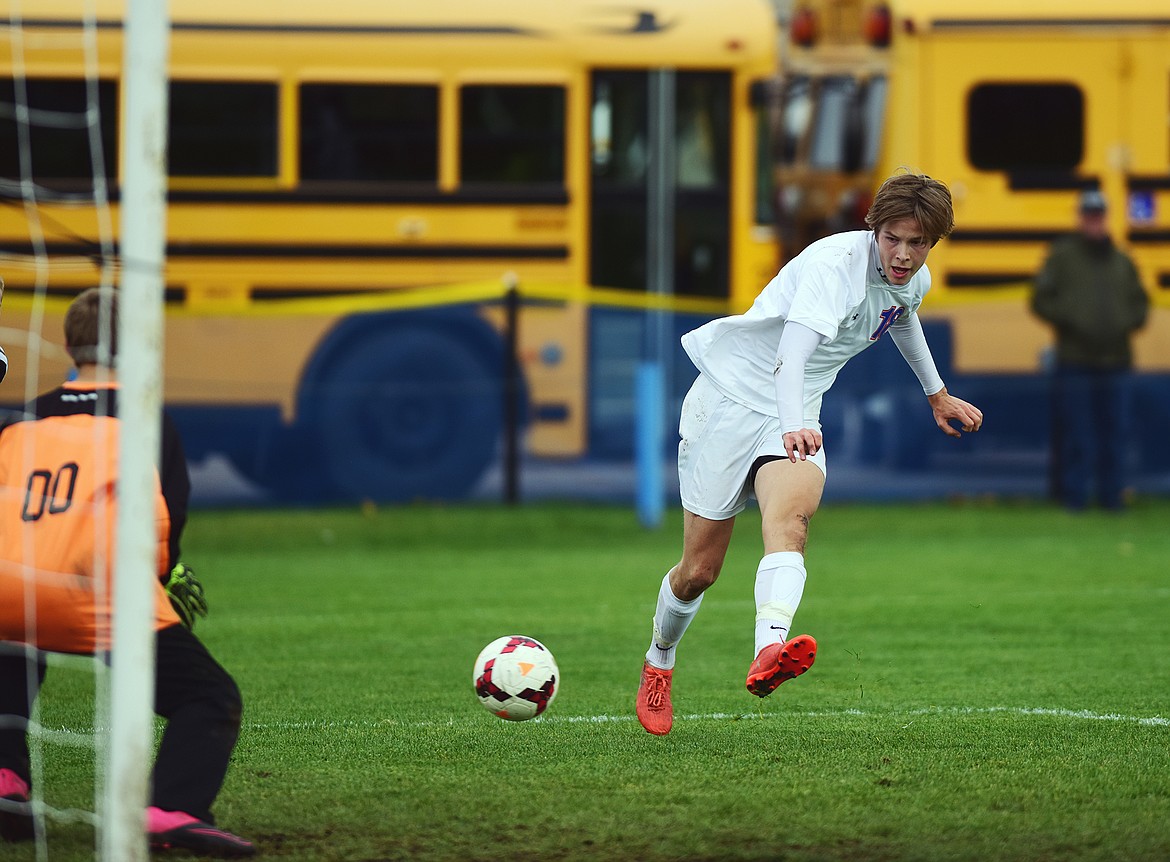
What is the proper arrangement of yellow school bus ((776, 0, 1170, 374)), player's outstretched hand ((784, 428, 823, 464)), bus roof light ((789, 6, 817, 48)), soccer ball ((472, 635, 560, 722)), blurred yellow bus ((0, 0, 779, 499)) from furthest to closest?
bus roof light ((789, 6, 817, 48)) → yellow school bus ((776, 0, 1170, 374)) → blurred yellow bus ((0, 0, 779, 499)) → soccer ball ((472, 635, 560, 722)) → player's outstretched hand ((784, 428, 823, 464))

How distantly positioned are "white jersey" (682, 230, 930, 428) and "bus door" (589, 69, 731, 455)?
8403 millimetres

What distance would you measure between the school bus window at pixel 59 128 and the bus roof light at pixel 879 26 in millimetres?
6000

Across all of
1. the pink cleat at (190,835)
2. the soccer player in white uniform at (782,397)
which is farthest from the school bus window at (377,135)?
the pink cleat at (190,835)

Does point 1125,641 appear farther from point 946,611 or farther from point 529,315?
point 529,315

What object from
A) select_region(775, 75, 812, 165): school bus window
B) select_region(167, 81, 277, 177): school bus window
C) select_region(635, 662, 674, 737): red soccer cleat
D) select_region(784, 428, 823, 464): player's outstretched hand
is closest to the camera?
select_region(784, 428, 823, 464): player's outstretched hand

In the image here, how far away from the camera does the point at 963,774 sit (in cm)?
521

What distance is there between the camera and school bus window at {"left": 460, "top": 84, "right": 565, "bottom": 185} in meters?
14.2

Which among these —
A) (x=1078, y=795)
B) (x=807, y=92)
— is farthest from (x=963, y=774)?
(x=807, y=92)

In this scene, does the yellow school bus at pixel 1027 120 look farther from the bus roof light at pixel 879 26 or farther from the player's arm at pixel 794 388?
the player's arm at pixel 794 388

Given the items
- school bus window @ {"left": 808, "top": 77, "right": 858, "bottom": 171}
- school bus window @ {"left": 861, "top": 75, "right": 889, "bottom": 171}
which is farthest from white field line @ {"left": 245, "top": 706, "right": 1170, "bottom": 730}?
school bus window @ {"left": 808, "top": 77, "right": 858, "bottom": 171}

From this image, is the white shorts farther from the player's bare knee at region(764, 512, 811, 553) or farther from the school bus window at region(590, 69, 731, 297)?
the school bus window at region(590, 69, 731, 297)

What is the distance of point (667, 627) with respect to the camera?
6121 mm

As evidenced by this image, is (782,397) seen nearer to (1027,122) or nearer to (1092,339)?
(1092,339)

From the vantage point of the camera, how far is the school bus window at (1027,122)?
14656 millimetres
